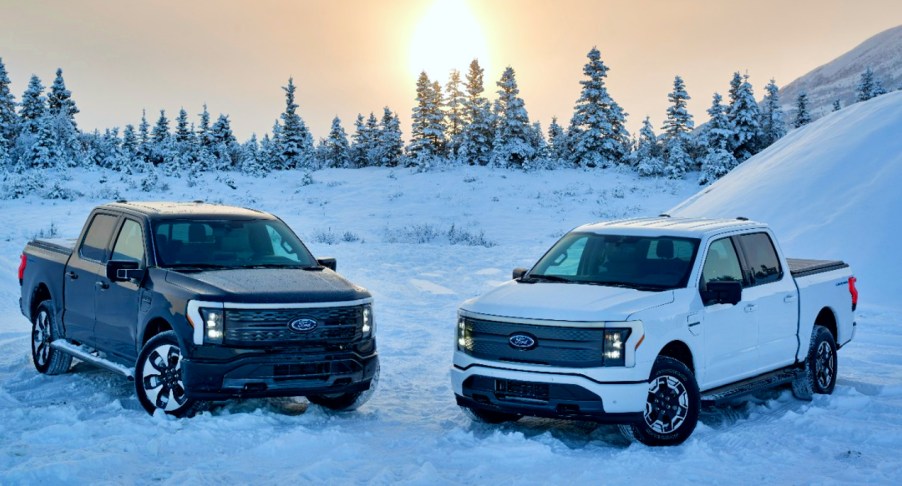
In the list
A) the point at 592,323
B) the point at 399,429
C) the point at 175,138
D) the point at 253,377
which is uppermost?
the point at 175,138

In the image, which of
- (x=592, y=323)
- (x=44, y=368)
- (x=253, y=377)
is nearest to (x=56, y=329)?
(x=44, y=368)

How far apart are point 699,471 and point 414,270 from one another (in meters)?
13.9

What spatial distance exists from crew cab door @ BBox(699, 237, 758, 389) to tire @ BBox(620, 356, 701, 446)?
427 mm

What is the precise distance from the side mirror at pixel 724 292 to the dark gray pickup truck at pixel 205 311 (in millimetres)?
3053

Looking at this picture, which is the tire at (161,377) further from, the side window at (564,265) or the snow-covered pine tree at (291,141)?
the snow-covered pine tree at (291,141)

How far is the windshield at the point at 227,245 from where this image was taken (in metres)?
8.74

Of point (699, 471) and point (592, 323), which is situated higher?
point (592, 323)

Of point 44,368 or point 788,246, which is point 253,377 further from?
point 788,246

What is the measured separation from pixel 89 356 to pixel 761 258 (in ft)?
22.4

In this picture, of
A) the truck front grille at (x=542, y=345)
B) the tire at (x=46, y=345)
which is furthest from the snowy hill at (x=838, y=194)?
the tire at (x=46, y=345)

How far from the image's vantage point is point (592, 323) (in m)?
7.11

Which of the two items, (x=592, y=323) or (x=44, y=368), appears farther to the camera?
(x=44, y=368)

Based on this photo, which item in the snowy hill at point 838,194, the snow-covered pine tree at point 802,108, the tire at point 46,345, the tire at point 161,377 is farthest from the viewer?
the snow-covered pine tree at point 802,108

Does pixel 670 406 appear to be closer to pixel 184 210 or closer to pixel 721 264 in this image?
pixel 721 264
